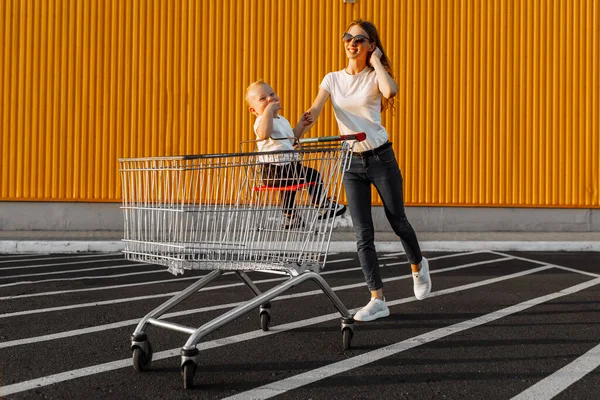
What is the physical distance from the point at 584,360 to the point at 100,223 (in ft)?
31.4

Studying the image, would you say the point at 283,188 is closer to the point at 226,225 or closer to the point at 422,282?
the point at 226,225

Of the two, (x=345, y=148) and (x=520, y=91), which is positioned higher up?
(x=520, y=91)

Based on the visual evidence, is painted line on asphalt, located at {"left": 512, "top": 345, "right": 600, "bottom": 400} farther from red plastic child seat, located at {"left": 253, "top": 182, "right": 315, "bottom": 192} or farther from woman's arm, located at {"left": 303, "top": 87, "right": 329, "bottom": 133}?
woman's arm, located at {"left": 303, "top": 87, "right": 329, "bottom": 133}

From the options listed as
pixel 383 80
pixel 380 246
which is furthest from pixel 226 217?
pixel 380 246

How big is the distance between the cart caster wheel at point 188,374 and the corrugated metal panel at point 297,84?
8.84 metres

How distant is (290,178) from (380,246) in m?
5.92

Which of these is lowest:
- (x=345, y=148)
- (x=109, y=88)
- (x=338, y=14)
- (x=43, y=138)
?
(x=345, y=148)

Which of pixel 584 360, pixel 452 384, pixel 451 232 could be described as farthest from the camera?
pixel 451 232

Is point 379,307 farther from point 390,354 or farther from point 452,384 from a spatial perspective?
point 452,384

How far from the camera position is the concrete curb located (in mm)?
9547

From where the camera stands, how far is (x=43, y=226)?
1182 cm

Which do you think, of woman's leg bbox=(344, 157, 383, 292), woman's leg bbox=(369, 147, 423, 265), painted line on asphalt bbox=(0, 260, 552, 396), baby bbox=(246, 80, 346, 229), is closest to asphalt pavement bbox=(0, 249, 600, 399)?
painted line on asphalt bbox=(0, 260, 552, 396)

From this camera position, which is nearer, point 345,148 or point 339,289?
point 345,148

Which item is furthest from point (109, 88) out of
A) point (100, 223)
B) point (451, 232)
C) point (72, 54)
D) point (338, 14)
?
point (451, 232)
